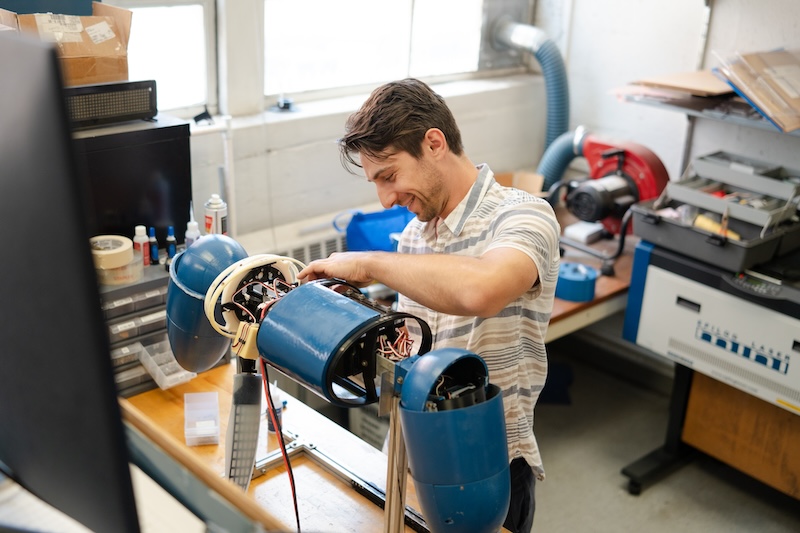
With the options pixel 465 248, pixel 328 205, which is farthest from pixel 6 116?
pixel 328 205

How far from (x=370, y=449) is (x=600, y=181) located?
1.80 metres

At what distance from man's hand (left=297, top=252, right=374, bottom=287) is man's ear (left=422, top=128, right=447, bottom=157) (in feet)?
1.08

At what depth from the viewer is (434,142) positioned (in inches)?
62.8

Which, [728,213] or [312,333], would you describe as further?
[728,213]

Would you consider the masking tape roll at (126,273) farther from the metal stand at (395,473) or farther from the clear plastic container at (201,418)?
the metal stand at (395,473)

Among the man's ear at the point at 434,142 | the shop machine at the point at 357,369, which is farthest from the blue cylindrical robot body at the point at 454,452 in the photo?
the man's ear at the point at 434,142

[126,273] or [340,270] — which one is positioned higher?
[340,270]

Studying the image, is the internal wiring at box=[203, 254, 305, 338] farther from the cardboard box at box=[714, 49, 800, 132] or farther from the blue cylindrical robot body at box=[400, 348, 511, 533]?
the cardboard box at box=[714, 49, 800, 132]

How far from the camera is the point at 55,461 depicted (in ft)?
2.11

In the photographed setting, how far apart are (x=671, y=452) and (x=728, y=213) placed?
3.63ft

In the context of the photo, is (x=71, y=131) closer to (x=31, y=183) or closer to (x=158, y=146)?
(x=31, y=183)

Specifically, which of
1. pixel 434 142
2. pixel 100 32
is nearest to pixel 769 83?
pixel 434 142

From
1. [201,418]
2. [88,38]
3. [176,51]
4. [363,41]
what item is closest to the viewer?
[201,418]

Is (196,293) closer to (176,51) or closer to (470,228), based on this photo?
(470,228)
